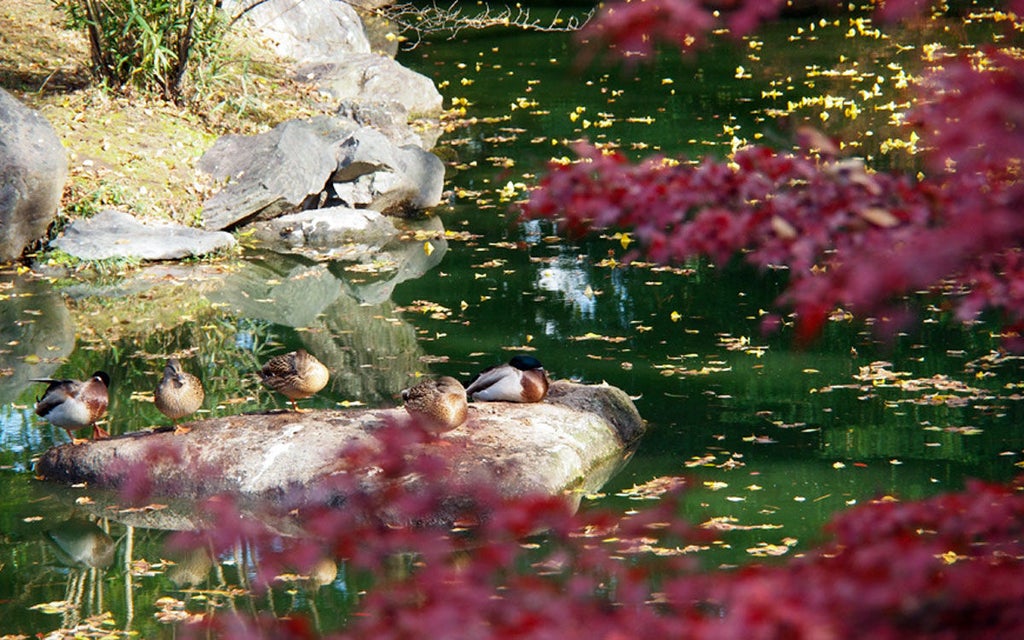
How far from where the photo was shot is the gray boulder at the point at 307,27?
16.0m

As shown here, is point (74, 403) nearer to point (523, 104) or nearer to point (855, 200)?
point (855, 200)

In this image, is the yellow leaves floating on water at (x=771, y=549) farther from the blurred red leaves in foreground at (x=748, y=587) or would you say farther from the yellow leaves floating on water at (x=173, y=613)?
the blurred red leaves in foreground at (x=748, y=587)

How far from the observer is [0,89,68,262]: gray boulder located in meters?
9.71

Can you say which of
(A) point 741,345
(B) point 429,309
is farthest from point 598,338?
(B) point 429,309

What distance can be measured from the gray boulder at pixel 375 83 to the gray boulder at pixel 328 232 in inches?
151

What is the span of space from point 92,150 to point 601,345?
17.3 ft

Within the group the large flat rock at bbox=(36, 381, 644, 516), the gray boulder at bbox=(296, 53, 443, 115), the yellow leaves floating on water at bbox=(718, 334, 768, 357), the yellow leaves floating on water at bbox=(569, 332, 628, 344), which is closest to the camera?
the large flat rock at bbox=(36, 381, 644, 516)

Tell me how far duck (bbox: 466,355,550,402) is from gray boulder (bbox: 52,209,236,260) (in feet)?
14.0

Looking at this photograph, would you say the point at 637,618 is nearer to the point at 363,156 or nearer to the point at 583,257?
the point at 583,257

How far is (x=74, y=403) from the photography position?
6.42m

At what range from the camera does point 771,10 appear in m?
2.34

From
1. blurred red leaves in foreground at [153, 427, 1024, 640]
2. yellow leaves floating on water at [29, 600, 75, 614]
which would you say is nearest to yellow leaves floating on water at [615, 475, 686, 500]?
yellow leaves floating on water at [29, 600, 75, 614]

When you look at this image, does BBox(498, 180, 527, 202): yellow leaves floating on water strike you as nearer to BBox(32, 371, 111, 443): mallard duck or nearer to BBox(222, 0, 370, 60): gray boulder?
BBox(222, 0, 370, 60): gray boulder

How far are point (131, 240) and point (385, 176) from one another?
87.9 inches
